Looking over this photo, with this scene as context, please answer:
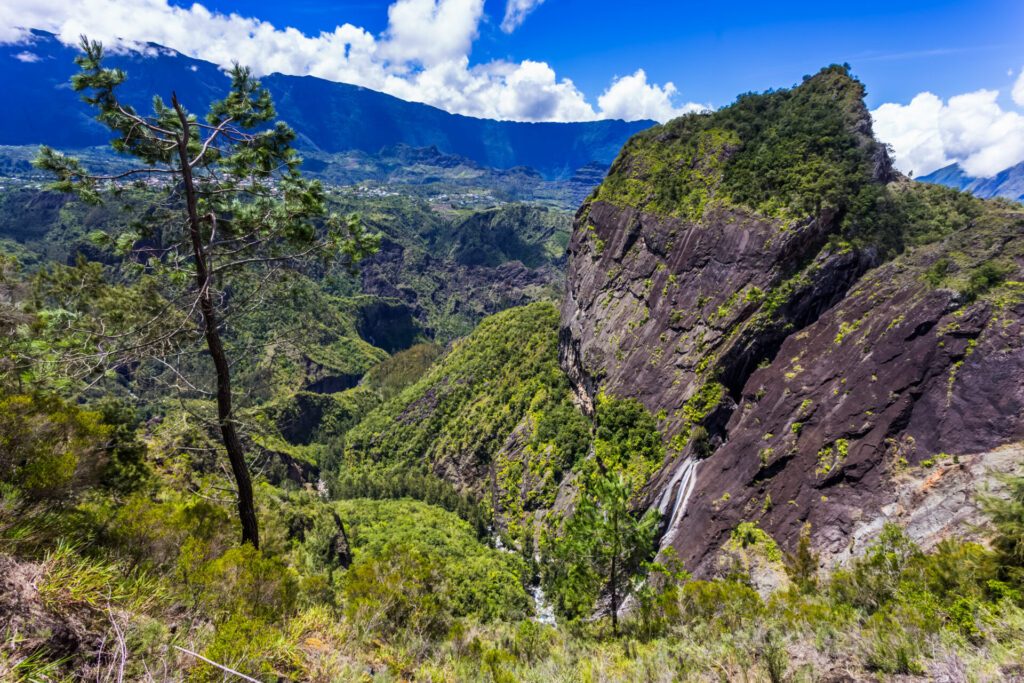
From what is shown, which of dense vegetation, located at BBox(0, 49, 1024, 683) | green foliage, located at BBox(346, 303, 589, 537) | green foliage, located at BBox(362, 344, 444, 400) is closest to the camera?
dense vegetation, located at BBox(0, 49, 1024, 683)

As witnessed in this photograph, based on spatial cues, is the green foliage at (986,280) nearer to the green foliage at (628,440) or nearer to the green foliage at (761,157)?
the green foliage at (761,157)

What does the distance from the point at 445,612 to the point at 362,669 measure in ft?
18.1

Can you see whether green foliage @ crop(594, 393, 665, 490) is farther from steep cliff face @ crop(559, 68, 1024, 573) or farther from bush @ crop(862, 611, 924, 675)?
bush @ crop(862, 611, 924, 675)

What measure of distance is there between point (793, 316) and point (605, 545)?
1412 inches

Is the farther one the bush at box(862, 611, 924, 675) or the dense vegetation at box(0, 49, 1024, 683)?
the bush at box(862, 611, 924, 675)

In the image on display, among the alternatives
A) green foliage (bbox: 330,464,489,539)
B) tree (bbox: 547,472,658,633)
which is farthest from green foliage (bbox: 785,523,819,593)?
green foliage (bbox: 330,464,489,539)

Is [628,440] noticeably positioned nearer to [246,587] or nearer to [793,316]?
[793,316]

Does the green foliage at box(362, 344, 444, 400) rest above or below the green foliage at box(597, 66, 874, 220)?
below

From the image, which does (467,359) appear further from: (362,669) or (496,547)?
(362,669)

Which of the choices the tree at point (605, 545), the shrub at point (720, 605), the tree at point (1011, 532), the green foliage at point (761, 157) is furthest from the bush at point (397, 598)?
the green foliage at point (761, 157)

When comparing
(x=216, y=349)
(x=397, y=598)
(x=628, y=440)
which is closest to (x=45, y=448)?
(x=216, y=349)

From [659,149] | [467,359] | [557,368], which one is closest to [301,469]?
[467,359]

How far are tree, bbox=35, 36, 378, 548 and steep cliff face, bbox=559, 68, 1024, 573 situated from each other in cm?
3252

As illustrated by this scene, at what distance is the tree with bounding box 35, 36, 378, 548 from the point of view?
10.2 m
